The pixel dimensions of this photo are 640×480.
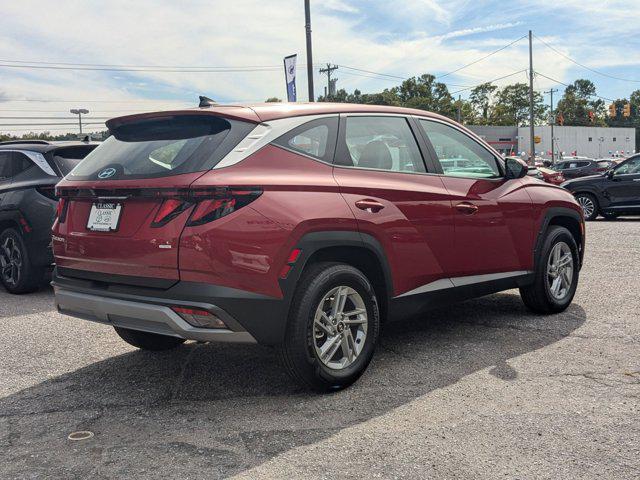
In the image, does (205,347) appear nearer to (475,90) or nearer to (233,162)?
(233,162)

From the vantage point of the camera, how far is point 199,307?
3287 millimetres

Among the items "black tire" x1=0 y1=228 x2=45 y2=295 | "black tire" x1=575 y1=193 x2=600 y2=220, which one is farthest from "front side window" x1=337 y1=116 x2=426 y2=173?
"black tire" x1=575 y1=193 x2=600 y2=220

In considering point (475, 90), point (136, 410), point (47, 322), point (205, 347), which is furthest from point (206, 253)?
point (475, 90)

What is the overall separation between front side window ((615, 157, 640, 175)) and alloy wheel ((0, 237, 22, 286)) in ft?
44.7

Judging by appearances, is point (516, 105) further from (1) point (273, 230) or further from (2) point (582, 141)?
(1) point (273, 230)

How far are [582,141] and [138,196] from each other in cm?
11160

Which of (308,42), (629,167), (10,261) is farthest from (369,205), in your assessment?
(308,42)

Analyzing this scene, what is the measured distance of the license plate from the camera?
142 inches

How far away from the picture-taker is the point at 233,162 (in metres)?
3.44

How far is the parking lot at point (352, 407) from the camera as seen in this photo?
2961mm

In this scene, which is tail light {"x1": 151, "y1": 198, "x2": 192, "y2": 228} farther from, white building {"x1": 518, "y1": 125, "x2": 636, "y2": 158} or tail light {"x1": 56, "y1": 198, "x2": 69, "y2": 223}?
Result: white building {"x1": 518, "y1": 125, "x2": 636, "y2": 158}

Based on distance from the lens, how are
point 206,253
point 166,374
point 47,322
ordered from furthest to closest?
point 47,322 → point 166,374 → point 206,253

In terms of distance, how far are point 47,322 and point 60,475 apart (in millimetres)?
3363

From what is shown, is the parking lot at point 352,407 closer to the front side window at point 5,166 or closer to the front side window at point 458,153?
the front side window at point 458,153
